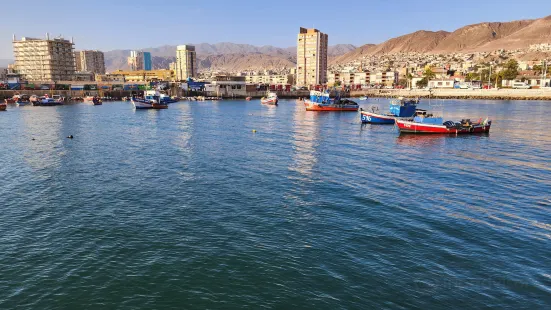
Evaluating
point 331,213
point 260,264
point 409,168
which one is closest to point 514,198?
point 409,168

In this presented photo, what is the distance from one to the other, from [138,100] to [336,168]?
101452 millimetres

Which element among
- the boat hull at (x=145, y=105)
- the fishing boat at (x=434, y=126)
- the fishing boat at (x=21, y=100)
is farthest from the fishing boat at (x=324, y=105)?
the fishing boat at (x=21, y=100)

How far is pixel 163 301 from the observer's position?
622 inches

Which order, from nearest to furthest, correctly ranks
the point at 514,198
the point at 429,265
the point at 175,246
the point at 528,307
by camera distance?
the point at 528,307, the point at 429,265, the point at 175,246, the point at 514,198

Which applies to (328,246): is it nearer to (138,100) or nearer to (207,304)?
(207,304)

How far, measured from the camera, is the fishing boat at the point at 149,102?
409 feet

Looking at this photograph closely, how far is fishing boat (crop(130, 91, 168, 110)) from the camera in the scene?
409 ft

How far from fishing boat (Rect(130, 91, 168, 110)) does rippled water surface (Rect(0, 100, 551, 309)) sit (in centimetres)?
8113

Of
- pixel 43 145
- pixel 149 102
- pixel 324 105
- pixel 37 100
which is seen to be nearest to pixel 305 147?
pixel 43 145

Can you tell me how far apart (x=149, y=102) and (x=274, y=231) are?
115471 mm

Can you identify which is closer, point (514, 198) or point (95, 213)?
point (95, 213)

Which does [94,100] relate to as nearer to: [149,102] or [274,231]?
[149,102]

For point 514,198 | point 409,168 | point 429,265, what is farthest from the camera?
point 409,168

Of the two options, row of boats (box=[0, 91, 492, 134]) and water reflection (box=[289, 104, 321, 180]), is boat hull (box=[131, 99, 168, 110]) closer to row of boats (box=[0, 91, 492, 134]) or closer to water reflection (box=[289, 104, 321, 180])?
row of boats (box=[0, 91, 492, 134])
